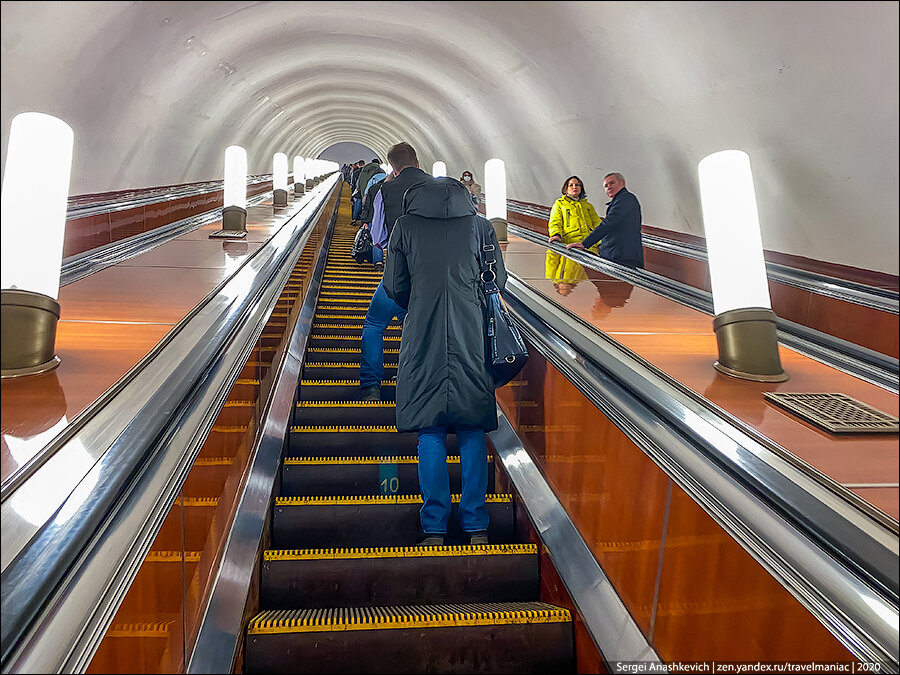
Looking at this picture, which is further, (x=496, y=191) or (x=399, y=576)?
(x=496, y=191)

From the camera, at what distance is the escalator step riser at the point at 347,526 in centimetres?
305

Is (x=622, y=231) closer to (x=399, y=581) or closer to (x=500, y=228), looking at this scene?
(x=500, y=228)

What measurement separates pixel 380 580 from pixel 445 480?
0.47 m

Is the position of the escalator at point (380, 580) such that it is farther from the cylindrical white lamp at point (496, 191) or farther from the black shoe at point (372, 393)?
the cylindrical white lamp at point (496, 191)

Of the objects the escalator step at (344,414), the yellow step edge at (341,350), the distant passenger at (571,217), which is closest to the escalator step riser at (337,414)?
the escalator step at (344,414)

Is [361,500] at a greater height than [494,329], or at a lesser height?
lesser

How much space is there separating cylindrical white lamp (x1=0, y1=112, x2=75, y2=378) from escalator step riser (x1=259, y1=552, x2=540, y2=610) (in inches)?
53.3

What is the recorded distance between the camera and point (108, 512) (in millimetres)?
1273

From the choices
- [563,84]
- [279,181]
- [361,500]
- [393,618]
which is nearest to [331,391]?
[361,500]

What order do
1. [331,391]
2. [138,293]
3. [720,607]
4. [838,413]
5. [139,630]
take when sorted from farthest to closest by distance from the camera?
[331,391], [138,293], [838,413], [720,607], [139,630]

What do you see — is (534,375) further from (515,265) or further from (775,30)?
(775,30)

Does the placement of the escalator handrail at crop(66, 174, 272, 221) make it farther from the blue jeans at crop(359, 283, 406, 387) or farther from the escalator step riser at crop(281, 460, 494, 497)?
the escalator step riser at crop(281, 460, 494, 497)

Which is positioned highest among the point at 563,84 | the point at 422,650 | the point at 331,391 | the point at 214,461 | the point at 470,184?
the point at 563,84

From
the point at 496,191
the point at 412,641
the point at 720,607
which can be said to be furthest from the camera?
the point at 496,191
